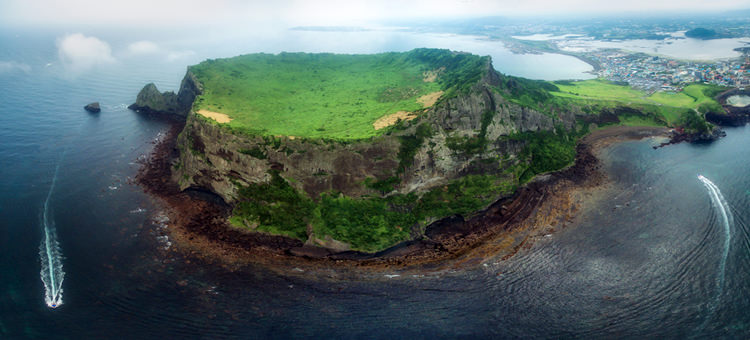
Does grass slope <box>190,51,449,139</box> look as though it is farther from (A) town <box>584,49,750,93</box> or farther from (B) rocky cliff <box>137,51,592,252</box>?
(A) town <box>584,49,750,93</box>

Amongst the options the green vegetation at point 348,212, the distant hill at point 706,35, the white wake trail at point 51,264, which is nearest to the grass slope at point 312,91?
the green vegetation at point 348,212

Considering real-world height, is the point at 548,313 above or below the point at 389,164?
below

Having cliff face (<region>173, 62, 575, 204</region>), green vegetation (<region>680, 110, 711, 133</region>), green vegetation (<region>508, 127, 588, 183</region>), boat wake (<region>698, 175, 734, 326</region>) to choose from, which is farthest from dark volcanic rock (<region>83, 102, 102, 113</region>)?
green vegetation (<region>680, 110, 711, 133</region>)

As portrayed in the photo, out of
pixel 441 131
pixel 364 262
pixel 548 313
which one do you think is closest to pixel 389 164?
pixel 441 131

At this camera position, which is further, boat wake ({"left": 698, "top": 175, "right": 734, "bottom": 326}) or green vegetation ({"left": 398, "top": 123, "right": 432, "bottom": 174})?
green vegetation ({"left": 398, "top": 123, "right": 432, "bottom": 174})

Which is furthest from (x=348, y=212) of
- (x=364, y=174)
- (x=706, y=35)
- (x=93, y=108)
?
(x=706, y=35)

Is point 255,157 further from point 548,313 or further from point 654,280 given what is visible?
point 654,280
